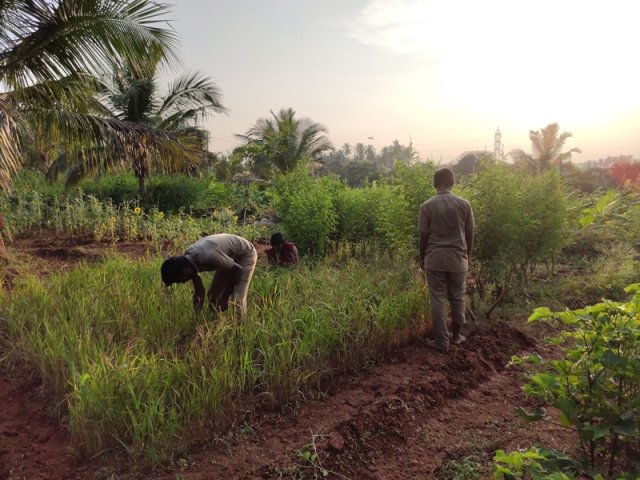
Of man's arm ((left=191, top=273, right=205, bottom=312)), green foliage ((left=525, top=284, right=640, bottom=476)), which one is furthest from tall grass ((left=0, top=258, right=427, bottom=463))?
green foliage ((left=525, top=284, right=640, bottom=476))

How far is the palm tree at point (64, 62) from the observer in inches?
218

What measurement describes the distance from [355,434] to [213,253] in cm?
188

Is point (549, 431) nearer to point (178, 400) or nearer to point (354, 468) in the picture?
point (354, 468)

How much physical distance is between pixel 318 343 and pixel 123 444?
61.7 inches

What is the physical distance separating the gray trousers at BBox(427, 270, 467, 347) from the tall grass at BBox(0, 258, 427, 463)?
237 mm

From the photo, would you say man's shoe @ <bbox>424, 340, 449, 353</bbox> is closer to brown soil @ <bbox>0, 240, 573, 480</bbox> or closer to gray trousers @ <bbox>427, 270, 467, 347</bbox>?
A: gray trousers @ <bbox>427, 270, 467, 347</bbox>

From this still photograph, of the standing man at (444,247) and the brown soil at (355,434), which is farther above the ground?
the standing man at (444,247)

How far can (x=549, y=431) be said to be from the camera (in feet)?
9.65

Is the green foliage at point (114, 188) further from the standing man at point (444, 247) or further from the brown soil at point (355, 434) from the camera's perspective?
the standing man at point (444, 247)

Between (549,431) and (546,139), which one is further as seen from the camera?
(546,139)

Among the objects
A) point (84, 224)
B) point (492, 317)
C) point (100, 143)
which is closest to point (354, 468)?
point (492, 317)

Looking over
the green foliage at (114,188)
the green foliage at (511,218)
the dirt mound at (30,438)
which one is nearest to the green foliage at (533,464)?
the dirt mound at (30,438)

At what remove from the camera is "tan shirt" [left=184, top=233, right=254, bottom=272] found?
368 centimetres

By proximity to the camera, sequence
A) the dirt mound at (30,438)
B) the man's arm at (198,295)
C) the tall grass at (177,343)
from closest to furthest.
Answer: the dirt mound at (30,438), the tall grass at (177,343), the man's arm at (198,295)
